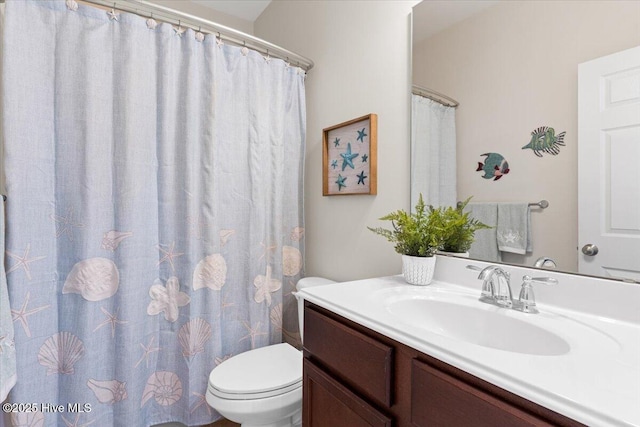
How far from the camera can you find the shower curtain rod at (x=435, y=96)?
1.26m

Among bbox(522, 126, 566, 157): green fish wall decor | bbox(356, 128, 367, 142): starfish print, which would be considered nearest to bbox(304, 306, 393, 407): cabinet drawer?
bbox(522, 126, 566, 157): green fish wall decor

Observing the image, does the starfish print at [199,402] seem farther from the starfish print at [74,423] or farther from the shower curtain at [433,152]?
the shower curtain at [433,152]

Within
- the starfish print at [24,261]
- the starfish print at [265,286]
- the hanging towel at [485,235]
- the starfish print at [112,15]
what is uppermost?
the starfish print at [112,15]

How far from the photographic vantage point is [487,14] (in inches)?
44.5

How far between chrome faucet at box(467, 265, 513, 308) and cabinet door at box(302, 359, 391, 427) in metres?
0.49

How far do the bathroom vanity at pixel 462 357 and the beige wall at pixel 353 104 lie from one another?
41 centimetres

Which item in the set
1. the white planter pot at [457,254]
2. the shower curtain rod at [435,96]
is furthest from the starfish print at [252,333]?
the shower curtain rod at [435,96]

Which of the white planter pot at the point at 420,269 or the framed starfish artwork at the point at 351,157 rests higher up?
the framed starfish artwork at the point at 351,157

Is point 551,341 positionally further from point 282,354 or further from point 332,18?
point 332,18

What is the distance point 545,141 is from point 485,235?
36cm

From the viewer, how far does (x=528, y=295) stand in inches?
36.6

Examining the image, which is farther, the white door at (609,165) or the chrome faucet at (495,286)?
the chrome faucet at (495,286)

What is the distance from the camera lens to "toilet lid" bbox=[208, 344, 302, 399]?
49.7 inches

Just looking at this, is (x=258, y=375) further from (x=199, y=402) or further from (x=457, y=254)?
(x=457, y=254)
